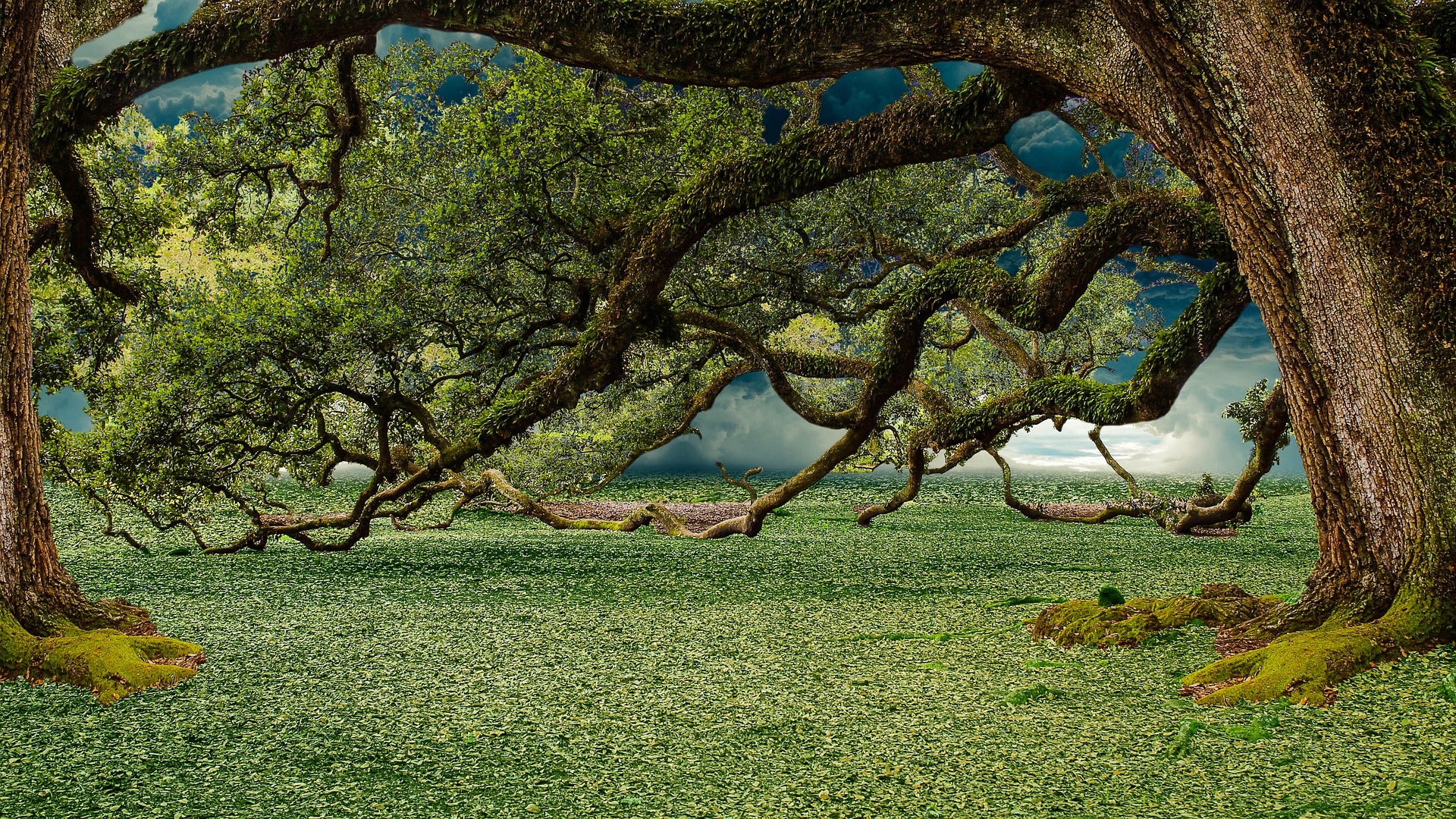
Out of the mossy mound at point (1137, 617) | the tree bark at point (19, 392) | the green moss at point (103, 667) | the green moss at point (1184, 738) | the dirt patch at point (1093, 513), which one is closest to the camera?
the green moss at point (1184, 738)

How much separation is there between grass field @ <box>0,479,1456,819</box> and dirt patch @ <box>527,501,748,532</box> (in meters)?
8.95

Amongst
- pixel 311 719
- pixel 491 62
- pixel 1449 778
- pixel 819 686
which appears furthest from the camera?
pixel 491 62

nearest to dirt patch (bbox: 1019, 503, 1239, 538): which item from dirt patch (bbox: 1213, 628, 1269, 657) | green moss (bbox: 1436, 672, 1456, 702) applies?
dirt patch (bbox: 1213, 628, 1269, 657)

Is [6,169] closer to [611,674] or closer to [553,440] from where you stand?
[611,674]

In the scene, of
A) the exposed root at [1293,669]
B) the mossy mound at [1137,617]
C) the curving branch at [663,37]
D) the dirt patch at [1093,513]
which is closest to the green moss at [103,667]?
the curving branch at [663,37]

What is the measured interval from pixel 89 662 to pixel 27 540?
0.85m

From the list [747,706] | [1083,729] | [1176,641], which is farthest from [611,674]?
[1176,641]

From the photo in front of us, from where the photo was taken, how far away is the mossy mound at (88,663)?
3941 mm

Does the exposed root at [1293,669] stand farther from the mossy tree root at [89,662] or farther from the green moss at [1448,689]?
the mossy tree root at [89,662]

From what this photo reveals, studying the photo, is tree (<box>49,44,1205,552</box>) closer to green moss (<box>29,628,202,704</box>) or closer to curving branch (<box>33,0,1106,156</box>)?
curving branch (<box>33,0,1106,156</box>)

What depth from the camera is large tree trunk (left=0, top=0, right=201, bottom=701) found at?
13.3 feet

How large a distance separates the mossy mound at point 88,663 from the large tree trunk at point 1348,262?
14.7 ft

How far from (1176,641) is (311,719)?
3.83m

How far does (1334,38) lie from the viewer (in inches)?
147
